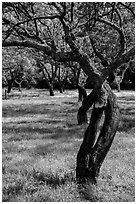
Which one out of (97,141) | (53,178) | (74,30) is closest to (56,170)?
(53,178)

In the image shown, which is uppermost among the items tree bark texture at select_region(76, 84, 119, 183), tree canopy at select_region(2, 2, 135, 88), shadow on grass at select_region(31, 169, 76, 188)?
tree canopy at select_region(2, 2, 135, 88)

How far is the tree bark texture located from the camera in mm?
7379

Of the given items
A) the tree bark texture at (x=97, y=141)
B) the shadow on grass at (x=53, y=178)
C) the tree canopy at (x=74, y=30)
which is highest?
the tree canopy at (x=74, y=30)

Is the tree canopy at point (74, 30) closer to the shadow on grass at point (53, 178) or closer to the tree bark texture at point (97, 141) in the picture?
the tree bark texture at point (97, 141)

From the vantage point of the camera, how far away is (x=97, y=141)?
7406 mm

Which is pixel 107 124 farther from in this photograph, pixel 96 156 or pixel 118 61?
pixel 118 61

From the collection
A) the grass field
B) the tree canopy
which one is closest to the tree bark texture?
the grass field

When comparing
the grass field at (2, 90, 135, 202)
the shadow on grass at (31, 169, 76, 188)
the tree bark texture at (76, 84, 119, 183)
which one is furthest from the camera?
the shadow on grass at (31, 169, 76, 188)

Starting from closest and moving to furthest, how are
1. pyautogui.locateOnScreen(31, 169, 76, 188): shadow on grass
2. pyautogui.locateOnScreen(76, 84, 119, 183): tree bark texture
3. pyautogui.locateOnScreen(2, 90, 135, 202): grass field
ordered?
1. pyautogui.locateOnScreen(2, 90, 135, 202): grass field
2. pyautogui.locateOnScreen(76, 84, 119, 183): tree bark texture
3. pyautogui.locateOnScreen(31, 169, 76, 188): shadow on grass

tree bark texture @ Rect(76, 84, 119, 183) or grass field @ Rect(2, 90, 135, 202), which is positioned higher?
tree bark texture @ Rect(76, 84, 119, 183)

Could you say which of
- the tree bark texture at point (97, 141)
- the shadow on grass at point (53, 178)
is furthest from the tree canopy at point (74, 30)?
the shadow on grass at point (53, 178)

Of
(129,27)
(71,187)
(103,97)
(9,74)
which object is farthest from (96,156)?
(9,74)

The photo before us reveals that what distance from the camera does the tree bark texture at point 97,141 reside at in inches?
291

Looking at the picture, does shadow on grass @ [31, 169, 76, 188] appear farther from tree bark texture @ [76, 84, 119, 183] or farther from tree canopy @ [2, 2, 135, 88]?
tree canopy @ [2, 2, 135, 88]
